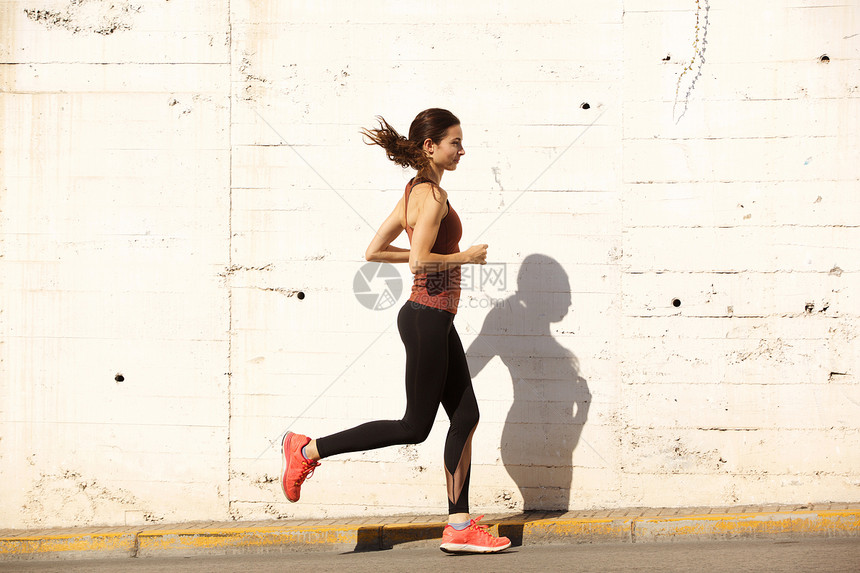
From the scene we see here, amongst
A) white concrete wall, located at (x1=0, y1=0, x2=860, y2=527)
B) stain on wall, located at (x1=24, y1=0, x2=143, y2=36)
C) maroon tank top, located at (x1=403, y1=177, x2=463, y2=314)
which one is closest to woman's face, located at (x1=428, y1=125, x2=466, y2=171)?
maroon tank top, located at (x1=403, y1=177, x2=463, y2=314)

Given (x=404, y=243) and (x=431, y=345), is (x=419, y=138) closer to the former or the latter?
(x=404, y=243)

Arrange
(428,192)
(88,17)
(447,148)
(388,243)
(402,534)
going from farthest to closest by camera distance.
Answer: (88,17), (402,534), (388,243), (447,148), (428,192)

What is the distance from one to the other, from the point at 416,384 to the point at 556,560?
1109mm

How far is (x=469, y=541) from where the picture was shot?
3.76 m

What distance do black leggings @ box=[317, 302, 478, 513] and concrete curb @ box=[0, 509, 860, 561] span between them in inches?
22.5

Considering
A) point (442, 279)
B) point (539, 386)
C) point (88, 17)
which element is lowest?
point (539, 386)

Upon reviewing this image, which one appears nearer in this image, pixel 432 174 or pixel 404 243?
pixel 432 174

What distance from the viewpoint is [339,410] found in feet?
14.9

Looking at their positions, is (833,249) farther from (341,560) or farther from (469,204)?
(341,560)

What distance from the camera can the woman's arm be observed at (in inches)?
155

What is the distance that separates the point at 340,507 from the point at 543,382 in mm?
1439

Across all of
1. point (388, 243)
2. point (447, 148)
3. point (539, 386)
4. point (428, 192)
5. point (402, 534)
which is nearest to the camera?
point (428, 192)

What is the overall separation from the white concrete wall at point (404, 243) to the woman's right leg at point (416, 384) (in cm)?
80

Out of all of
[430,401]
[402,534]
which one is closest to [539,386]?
[430,401]
